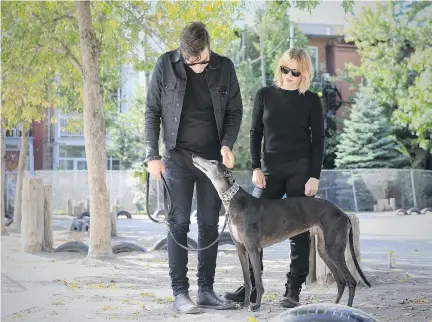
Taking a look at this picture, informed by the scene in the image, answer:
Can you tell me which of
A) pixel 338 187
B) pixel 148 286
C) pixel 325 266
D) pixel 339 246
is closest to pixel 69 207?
pixel 338 187

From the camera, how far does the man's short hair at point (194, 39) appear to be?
311 cm

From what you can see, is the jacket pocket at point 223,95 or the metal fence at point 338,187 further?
the metal fence at point 338,187

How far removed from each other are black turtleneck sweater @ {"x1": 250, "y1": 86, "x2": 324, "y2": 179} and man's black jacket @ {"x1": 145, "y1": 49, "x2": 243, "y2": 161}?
14 cm

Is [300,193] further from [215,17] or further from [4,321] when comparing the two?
[215,17]

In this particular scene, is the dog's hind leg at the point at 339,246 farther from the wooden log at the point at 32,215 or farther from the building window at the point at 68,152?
the building window at the point at 68,152

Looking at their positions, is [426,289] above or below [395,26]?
below

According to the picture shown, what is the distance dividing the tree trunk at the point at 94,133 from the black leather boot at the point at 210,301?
3.25 meters

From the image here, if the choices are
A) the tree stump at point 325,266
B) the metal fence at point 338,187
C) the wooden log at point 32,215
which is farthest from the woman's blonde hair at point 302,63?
the metal fence at point 338,187

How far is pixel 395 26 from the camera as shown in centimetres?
1384

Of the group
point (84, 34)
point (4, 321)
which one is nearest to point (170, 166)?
point (4, 321)

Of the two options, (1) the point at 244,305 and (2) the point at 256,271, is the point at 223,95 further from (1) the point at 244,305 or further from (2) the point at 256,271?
(1) the point at 244,305

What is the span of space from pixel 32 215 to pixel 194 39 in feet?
14.4

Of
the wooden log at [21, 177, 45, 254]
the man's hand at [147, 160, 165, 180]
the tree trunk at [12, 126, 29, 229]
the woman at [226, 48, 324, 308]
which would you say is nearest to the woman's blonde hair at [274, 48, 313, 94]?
the woman at [226, 48, 324, 308]

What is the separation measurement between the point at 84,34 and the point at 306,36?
12471 millimetres
